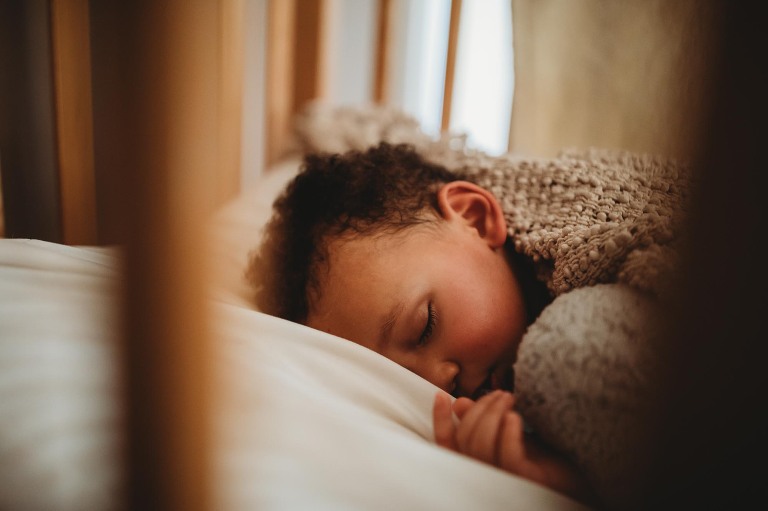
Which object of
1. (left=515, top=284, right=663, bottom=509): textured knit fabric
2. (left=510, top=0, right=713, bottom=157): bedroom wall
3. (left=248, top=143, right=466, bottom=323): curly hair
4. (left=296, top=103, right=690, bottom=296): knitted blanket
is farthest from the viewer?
(left=248, top=143, right=466, bottom=323): curly hair

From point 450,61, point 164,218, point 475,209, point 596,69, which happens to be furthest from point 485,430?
point 450,61

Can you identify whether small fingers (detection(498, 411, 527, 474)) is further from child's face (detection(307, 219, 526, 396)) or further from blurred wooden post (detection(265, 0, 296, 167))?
blurred wooden post (detection(265, 0, 296, 167))

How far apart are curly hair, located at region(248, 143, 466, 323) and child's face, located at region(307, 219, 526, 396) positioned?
0.04m

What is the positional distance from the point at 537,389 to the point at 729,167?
21cm

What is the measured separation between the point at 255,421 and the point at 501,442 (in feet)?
0.63

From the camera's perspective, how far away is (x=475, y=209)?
71 centimetres

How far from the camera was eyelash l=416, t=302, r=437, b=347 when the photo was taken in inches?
21.4

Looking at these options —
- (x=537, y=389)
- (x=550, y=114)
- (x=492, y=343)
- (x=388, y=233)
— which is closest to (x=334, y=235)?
(x=388, y=233)

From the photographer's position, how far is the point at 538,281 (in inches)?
24.9

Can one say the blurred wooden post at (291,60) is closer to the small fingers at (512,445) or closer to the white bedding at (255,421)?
the white bedding at (255,421)

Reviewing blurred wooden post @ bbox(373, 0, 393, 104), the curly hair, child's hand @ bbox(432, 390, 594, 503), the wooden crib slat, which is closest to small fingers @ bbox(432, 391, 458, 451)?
child's hand @ bbox(432, 390, 594, 503)

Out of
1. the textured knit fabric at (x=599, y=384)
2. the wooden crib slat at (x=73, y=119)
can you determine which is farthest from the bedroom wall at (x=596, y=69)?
the wooden crib slat at (x=73, y=119)

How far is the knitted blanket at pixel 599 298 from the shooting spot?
1.06 ft

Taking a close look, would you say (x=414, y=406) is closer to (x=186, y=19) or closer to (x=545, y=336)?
(x=545, y=336)
